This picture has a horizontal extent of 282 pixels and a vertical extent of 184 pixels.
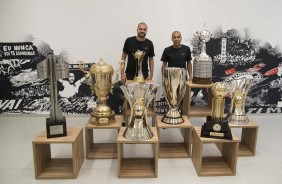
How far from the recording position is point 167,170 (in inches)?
101

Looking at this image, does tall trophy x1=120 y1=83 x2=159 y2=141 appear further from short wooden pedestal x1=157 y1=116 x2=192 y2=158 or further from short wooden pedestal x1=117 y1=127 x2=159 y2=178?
short wooden pedestal x1=157 y1=116 x2=192 y2=158

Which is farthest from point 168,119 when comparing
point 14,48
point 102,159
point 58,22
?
point 14,48

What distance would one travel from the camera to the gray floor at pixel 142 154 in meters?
2.40

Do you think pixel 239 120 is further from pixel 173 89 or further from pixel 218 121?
pixel 173 89

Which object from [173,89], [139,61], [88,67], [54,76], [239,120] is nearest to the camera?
[54,76]

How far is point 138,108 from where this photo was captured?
2354 mm

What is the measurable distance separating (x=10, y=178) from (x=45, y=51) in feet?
6.95

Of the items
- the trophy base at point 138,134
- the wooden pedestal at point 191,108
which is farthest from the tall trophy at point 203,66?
the trophy base at point 138,134

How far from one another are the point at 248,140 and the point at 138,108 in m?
1.39

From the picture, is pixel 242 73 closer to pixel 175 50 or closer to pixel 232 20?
pixel 232 20

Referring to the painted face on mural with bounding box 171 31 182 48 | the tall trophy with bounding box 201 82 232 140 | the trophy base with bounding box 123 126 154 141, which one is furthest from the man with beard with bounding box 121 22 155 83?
the tall trophy with bounding box 201 82 232 140

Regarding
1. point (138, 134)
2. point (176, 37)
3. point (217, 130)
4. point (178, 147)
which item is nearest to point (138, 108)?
point (138, 134)

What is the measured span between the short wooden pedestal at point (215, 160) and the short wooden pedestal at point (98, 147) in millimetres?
760

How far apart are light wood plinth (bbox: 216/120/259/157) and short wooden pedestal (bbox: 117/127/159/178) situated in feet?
2.75
